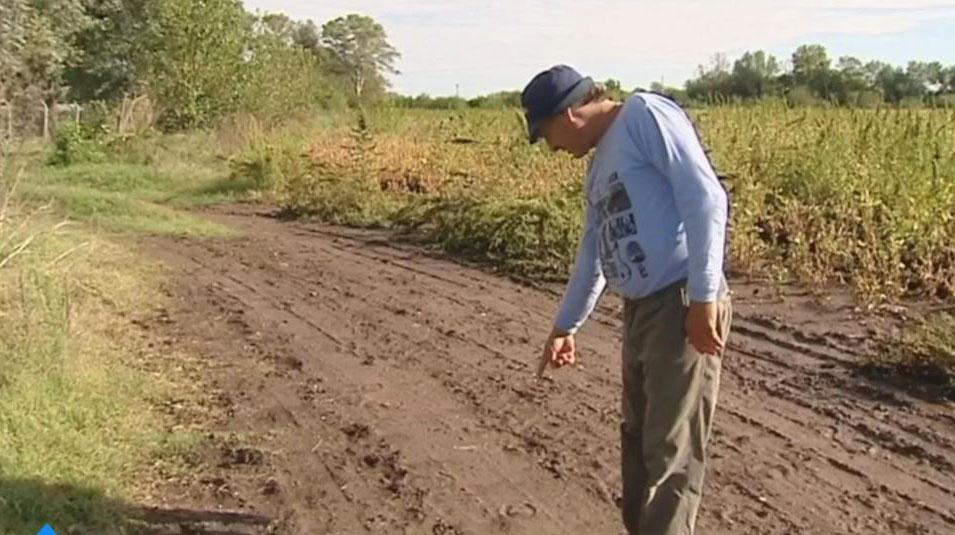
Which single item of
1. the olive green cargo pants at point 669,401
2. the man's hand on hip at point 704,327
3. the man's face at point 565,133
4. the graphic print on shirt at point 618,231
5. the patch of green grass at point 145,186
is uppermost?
the man's face at point 565,133

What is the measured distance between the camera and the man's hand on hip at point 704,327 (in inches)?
142

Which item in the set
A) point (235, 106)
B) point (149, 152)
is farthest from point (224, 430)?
point (235, 106)

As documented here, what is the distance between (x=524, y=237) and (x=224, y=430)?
21.2 ft

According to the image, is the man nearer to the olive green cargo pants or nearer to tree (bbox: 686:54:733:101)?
the olive green cargo pants

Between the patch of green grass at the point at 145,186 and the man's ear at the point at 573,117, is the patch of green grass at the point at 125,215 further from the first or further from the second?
the man's ear at the point at 573,117

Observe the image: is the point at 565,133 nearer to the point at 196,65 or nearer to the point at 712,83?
the point at 712,83

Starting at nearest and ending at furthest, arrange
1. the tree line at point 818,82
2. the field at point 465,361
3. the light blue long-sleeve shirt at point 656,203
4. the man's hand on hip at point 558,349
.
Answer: the light blue long-sleeve shirt at point 656,203 → the man's hand on hip at point 558,349 → the field at point 465,361 → the tree line at point 818,82

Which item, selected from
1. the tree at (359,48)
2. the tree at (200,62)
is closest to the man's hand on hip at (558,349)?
the tree at (200,62)

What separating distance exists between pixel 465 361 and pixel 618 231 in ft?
15.0

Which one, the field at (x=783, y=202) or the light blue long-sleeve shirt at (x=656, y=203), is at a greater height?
the light blue long-sleeve shirt at (x=656, y=203)

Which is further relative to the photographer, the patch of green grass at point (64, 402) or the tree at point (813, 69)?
the tree at point (813, 69)

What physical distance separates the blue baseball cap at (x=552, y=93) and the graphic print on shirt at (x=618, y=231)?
28 cm

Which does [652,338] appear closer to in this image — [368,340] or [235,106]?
[368,340]

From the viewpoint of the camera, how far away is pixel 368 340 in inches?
358
